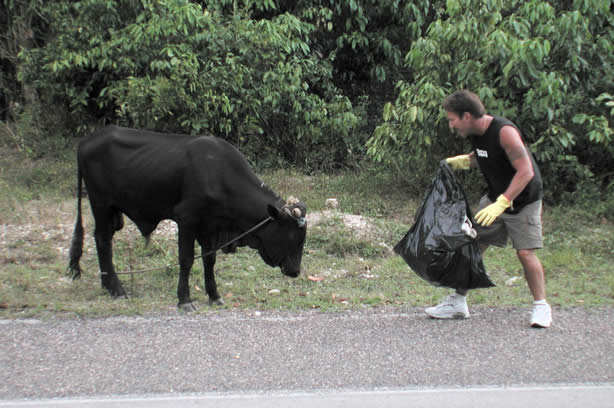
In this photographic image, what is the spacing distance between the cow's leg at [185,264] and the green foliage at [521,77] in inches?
160

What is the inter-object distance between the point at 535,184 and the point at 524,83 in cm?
382

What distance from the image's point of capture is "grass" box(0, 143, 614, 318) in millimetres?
5684

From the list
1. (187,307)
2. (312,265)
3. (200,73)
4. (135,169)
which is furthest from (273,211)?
(200,73)

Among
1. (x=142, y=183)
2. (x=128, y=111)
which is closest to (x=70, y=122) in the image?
(x=128, y=111)

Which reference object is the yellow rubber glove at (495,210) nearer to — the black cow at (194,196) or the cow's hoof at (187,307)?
the black cow at (194,196)

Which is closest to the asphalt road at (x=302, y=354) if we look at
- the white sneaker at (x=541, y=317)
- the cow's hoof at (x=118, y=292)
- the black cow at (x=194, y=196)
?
the white sneaker at (x=541, y=317)

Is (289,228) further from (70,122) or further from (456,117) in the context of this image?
(70,122)

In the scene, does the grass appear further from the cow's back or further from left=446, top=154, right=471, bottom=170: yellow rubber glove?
left=446, top=154, right=471, bottom=170: yellow rubber glove

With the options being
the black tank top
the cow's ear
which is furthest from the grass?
the black tank top

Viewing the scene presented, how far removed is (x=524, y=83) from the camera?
814 cm

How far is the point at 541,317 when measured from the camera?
4.82 m

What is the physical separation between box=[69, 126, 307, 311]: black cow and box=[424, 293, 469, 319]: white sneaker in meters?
1.27

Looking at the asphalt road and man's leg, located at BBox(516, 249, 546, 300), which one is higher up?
man's leg, located at BBox(516, 249, 546, 300)

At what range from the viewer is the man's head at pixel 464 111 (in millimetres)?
4746
